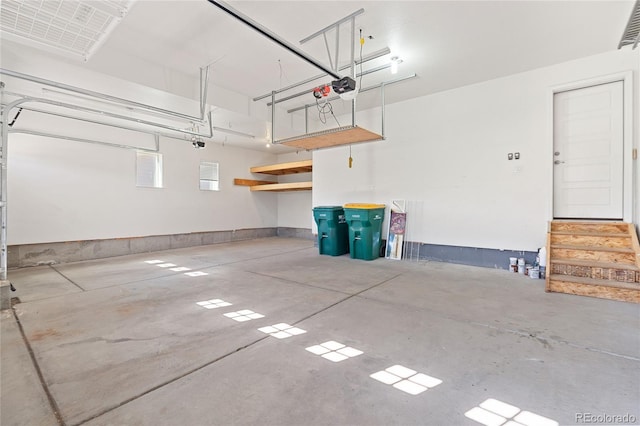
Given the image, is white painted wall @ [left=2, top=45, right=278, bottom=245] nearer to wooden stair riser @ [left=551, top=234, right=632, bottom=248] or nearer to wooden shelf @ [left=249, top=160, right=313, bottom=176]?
wooden shelf @ [left=249, top=160, right=313, bottom=176]

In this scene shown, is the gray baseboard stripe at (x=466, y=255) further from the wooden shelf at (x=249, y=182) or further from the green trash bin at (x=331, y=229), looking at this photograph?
the wooden shelf at (x=249, y=182)

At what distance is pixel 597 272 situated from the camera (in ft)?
11.3

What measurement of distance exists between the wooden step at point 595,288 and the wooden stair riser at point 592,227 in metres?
0.86

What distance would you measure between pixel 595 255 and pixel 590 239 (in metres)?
0.27

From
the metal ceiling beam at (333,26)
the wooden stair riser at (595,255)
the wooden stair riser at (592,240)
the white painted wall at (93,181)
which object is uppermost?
the metal ceiling beam at (333,26)

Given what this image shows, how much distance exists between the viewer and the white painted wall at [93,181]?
4408 millimetres

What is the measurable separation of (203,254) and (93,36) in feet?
15.4

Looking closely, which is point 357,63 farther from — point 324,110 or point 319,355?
point 319,355

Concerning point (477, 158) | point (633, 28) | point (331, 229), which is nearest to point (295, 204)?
point (331, 229)

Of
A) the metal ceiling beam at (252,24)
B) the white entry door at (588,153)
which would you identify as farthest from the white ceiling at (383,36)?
the white entry door at (588,153)

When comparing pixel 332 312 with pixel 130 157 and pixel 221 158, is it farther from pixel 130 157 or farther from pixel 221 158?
pixel 221 158

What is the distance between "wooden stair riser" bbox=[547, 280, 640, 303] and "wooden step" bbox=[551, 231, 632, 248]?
763 millimetres

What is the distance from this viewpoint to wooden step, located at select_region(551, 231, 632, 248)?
3.62m

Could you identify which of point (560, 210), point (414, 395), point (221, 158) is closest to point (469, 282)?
point (560, 210)
